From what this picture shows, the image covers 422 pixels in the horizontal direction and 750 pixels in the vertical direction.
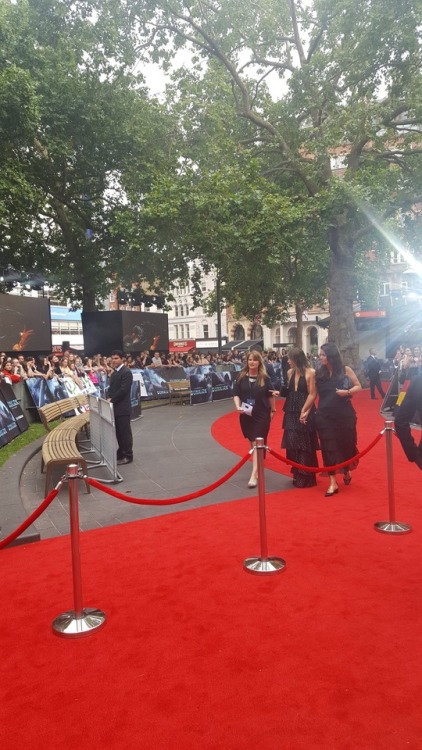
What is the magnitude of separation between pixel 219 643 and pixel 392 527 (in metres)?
2.72

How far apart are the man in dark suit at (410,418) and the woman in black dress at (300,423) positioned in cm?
282

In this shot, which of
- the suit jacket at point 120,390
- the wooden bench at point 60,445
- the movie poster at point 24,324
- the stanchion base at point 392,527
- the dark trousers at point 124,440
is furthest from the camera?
the movie poster at point 24,324

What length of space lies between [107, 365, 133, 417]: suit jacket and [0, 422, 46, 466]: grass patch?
199 centimetres

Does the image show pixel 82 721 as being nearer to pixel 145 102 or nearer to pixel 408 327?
pixel 145 102

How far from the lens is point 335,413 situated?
23.4 feet

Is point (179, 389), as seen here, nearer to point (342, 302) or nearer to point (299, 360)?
point (342, 302)

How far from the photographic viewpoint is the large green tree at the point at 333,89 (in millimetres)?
19859

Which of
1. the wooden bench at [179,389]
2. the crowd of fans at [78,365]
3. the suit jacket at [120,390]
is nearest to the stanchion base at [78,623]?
the suit jacket at [120,390]

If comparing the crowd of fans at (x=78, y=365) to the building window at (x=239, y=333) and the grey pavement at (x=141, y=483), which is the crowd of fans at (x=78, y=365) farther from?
the building window at (x=239, y=333)

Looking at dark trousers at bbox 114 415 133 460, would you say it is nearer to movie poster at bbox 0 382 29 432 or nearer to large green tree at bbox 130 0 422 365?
movie poster at bbox 0 382 29 432

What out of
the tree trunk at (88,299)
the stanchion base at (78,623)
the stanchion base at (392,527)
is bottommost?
the stanchion base at (392,527)

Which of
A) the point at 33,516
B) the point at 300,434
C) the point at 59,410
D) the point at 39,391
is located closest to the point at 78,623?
the point at 33,516

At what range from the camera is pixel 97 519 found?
6309 millimetres

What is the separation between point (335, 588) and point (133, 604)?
1.57 m
